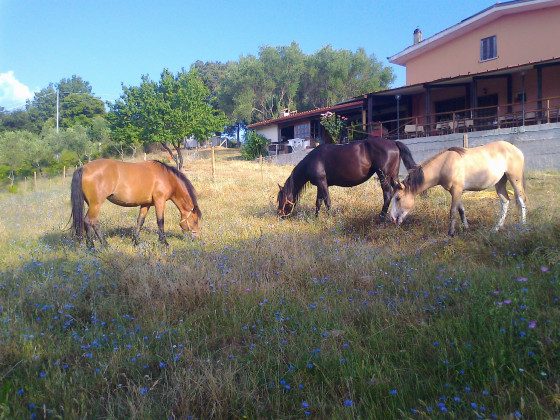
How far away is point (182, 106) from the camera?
28.4 meters

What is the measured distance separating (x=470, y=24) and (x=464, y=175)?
18537 mm

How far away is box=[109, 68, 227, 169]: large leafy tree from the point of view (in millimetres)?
27000

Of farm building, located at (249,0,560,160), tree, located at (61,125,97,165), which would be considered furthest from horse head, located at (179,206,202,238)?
tree, located at (61,125,97,165)

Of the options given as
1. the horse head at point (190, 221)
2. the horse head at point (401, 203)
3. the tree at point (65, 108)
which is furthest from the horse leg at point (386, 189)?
the tree at point (65, 108)

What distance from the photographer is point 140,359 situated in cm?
277

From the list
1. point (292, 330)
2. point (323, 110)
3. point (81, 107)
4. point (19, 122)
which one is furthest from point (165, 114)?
point (19, 122)

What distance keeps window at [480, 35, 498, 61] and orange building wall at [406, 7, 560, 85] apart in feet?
0.58

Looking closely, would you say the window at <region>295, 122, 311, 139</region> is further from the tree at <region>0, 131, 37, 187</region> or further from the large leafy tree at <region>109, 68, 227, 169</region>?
the tree at <region>0, 131, 37, 187</region>

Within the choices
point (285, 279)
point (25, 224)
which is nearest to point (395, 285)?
point (285, 279)

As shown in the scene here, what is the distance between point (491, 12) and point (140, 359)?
2285 centimetres

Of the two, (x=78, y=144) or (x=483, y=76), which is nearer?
(x=483, y=76)

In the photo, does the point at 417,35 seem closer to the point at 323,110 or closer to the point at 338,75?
the point at 323,110

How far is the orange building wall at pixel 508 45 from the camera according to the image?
18281 mm

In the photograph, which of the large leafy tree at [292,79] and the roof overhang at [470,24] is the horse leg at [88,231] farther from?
the large leafy tree at [292,79]
